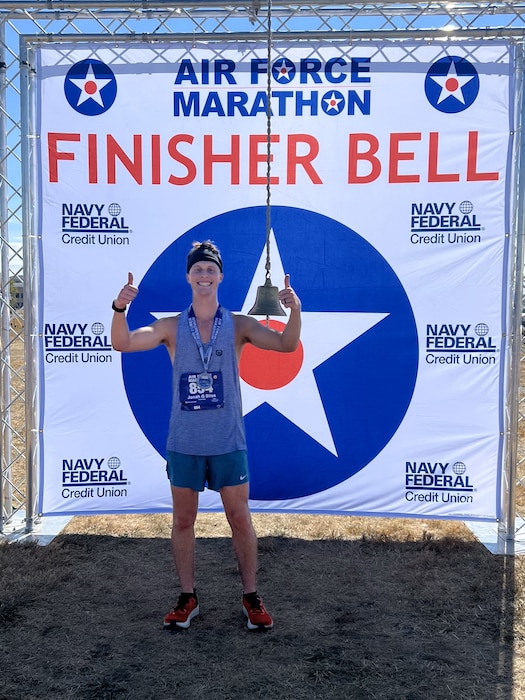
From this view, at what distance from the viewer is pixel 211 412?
365 centimetres

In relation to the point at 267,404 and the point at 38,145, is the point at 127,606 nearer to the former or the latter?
the point at 267,404

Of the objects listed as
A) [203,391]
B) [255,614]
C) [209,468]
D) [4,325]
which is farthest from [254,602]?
[4,325]

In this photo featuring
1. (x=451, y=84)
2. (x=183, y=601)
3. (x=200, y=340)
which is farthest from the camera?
(x=451, y=84)

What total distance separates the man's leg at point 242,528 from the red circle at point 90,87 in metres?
3.16

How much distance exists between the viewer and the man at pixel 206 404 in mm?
3648

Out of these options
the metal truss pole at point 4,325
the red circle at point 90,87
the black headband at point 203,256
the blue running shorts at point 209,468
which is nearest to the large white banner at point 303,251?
the red circle at point 90,87

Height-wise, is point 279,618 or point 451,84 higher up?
point 451,84

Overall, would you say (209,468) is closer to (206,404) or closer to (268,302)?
(206,404)

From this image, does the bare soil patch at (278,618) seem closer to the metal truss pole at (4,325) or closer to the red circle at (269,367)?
the metal truss pole at (4,325)

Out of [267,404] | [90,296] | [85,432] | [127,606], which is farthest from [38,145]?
→ [127,606]

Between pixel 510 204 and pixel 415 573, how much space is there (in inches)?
109

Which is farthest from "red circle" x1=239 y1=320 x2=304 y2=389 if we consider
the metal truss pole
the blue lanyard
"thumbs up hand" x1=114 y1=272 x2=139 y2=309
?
the metal truss pole

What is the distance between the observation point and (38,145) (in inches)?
192

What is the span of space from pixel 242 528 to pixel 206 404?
2.49 feet
